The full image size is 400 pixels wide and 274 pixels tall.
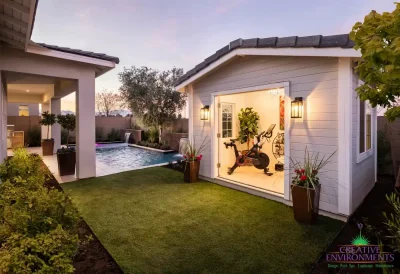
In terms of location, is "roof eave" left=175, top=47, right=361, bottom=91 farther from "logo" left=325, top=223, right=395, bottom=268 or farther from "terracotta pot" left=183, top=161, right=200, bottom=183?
"logo" left=325, top=223, right=395, bottom=268

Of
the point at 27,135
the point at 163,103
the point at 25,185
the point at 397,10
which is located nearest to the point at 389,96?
the point at 397,10

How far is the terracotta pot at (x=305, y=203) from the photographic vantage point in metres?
3.89

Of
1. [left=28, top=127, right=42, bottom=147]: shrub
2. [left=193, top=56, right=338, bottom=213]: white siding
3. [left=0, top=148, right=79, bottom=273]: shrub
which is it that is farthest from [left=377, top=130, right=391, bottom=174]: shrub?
[left=28, top=127, right=42, bottom=147]: shrub

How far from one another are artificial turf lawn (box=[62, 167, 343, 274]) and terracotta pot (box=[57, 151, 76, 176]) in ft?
5.99

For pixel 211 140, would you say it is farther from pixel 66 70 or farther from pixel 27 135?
pixel 27 135

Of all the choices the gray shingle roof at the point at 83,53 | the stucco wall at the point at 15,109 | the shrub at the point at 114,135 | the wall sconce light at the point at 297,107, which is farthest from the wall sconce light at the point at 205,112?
the stucco wall at the point at 15,109

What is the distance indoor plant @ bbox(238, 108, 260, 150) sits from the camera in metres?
8.49

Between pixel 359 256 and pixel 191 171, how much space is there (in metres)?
4.20

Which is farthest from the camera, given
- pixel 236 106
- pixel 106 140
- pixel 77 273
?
pixel 106 140

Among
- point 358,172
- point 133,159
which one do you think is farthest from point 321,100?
point 133,159

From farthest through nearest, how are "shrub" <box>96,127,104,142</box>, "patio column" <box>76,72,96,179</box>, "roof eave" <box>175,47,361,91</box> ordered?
"shrub" <box>96,127,104,142</box>, "patio column" <box>76,72,96,179</box>, "roof eave" <box>175,47,361,91</box>

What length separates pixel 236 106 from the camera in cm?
884

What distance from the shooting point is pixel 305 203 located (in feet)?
12.9

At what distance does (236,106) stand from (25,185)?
22.7ft
